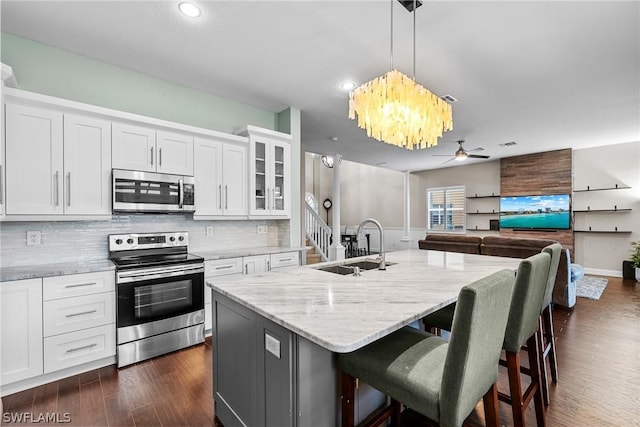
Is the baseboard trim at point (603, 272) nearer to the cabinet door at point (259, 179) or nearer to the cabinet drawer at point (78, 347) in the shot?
the cabinet door at point (259, 179)

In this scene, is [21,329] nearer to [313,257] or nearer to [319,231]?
[313,257]

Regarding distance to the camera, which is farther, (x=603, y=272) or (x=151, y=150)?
(x=603, y=272)

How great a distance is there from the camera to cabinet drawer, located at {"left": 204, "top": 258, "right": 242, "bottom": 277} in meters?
3.05

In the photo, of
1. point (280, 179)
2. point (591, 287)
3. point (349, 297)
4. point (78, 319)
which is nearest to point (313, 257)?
point (280, 179)

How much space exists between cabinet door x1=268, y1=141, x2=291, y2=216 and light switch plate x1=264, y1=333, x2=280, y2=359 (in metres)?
2.55

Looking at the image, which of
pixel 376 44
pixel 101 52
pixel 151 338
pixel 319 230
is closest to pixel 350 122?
pixel 376 44

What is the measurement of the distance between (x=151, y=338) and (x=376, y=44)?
3265mm

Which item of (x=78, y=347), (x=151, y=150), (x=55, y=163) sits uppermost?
(x=151, y=150)

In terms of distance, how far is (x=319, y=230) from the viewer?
6059mm

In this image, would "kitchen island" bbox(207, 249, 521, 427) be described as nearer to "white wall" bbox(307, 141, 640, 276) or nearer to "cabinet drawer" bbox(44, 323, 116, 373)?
"cabinet drawer" bbox(44, 323, 116, 373)

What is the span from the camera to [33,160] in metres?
2.33

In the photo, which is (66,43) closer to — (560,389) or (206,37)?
(206,37)

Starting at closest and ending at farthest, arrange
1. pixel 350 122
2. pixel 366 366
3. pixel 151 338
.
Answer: pixel 366 366
pixel 151 338
pixel 350 122

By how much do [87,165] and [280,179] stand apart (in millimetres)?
2019
